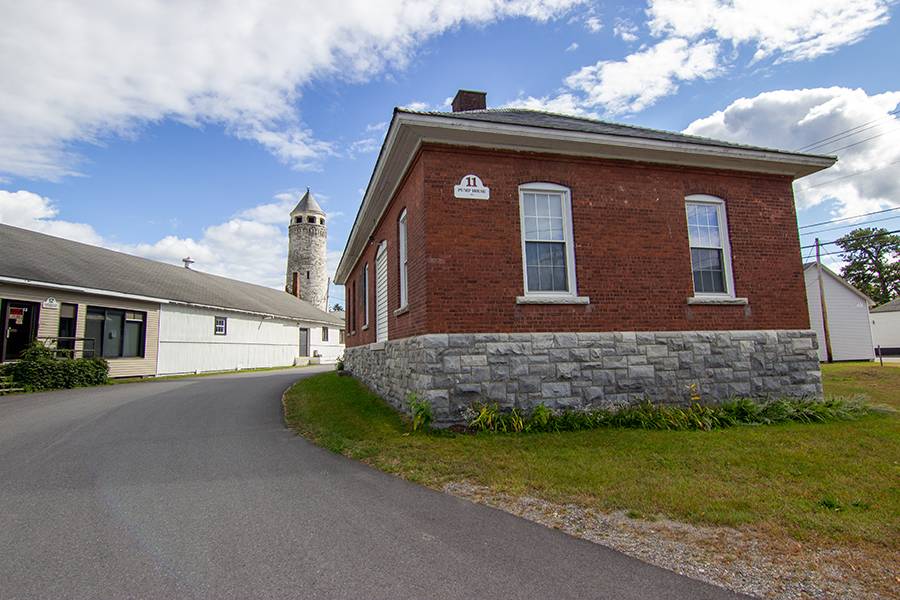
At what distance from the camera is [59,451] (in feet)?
21.0

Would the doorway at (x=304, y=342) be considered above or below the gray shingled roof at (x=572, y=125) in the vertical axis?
below

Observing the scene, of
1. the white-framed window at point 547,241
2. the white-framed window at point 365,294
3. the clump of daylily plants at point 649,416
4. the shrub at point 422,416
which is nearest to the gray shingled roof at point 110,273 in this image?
the white-framed window at point 365,294

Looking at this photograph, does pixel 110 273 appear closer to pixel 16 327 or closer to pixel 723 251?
pixel 16 327

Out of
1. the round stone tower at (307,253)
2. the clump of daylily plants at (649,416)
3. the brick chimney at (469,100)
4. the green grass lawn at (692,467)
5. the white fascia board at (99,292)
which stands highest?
the round stone tower at (307,253)

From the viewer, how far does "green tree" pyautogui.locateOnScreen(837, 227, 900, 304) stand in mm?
54469

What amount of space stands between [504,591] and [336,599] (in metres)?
1.00

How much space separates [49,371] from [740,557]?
17730 millimetres

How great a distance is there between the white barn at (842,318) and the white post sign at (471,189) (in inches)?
1151

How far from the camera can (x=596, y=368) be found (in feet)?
26.8

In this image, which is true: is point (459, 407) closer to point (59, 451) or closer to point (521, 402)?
point (521, 402)

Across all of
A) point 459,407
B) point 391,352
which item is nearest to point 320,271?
point 391,352

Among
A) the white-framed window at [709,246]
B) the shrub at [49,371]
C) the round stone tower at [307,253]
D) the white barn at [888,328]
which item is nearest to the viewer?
the white-framed window at [709,246]

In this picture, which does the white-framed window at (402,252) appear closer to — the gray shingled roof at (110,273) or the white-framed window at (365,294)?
the white-framed window at (365,294)

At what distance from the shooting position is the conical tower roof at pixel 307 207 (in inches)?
1805
